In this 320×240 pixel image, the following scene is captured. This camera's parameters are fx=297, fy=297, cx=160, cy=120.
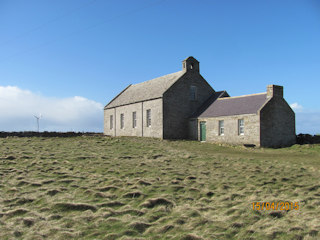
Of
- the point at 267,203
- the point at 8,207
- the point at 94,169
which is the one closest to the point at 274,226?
the point at 267,203

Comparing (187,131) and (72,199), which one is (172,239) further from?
(187,131)

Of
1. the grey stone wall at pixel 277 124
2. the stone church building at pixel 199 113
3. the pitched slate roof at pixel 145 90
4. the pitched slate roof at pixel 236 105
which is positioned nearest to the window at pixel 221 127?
the stone church building at pixel 199 113

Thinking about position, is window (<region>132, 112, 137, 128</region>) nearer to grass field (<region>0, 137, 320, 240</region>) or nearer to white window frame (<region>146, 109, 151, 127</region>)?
white window frame (<region>146, 109, 151, 127</region>)

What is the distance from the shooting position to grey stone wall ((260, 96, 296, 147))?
32.8 metres

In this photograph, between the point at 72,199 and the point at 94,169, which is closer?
the point at 72,199

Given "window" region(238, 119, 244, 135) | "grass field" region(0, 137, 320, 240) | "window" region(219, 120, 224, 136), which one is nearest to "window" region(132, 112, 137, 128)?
"window" region(219, 120, 224, 136)

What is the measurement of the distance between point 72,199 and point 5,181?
5.00 meters

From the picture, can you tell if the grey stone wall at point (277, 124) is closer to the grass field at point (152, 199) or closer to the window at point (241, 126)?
the window at point (241, 126)

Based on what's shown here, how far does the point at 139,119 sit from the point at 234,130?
47.6 feet

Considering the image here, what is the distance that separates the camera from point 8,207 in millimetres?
10852

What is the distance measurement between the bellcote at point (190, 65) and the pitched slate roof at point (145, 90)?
0.93 meters

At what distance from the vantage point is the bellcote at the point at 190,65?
41128mm

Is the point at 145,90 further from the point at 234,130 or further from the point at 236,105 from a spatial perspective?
the point at 234,130

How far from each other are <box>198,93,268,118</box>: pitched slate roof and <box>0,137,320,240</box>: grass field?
15.3 metres
